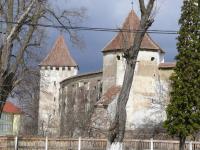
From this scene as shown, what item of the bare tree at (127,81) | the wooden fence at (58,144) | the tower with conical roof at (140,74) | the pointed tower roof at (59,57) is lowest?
the wooden fence at (58,144)

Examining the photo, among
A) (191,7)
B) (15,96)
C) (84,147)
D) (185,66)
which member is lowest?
(84,147)

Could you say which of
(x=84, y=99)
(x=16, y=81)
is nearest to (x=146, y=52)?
(x=84, y=99)

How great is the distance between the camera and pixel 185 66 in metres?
25.1

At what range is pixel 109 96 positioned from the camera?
55.1 m

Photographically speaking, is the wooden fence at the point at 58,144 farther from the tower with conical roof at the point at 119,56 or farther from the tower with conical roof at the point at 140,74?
the tower with conical roof at the point at 119,56

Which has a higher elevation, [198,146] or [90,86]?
[90,86]

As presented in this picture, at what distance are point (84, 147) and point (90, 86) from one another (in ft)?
133

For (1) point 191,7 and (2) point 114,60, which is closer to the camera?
(1) point 191,7

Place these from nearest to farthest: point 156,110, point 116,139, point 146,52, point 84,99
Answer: point 116,139 → point 156,110 → point 146,52 → point 84,99

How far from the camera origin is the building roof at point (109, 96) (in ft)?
176

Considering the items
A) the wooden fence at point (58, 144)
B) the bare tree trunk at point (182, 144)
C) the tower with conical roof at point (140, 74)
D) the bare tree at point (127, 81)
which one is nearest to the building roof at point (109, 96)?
the tower with conical roof at point (140, 74)

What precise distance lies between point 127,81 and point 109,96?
123ft

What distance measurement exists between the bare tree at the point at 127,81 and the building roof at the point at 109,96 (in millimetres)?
36037

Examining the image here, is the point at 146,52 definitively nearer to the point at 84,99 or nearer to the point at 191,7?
the point at 84,99
